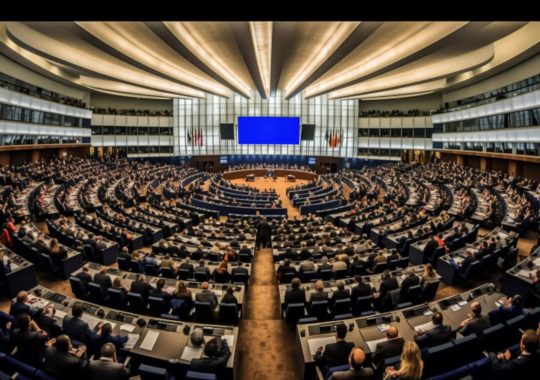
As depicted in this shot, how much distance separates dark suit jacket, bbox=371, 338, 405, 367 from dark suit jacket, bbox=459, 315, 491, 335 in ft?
4.71

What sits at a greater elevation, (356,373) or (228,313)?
(356,373)

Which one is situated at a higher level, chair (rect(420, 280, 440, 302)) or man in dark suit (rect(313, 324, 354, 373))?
man in dark suit (rect(313, 324, 354, 373))

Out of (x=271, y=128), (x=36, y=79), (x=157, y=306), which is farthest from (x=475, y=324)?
(x=271, y=128)

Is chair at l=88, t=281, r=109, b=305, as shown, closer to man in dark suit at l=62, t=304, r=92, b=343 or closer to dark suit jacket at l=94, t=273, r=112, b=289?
dark suit jacket at l=94, t=273, r=112, b=289

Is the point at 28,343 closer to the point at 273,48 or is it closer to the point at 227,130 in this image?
the point at 273,48

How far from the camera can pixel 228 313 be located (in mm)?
7055

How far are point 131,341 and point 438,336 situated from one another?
512 centimetres

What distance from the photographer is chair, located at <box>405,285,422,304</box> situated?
773 cm

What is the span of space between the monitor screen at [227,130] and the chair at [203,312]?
40.1m

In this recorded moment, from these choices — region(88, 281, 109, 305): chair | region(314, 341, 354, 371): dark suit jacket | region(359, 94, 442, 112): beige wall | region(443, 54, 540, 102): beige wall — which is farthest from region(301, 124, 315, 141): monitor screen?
region(314, 341, 354, 371): dark suit jacket

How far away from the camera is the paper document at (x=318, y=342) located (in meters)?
5.40

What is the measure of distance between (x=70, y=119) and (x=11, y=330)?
124ft
